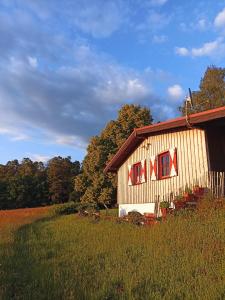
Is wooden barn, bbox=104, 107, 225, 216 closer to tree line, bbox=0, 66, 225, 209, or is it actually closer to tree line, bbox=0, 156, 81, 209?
tree line, bbox=0, 66, 225, 209

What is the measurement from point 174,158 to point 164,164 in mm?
1495

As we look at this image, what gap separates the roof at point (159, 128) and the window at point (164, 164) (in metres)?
1.17

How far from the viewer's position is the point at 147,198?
2134cm

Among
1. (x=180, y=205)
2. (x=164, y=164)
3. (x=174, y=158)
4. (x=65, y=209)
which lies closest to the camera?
(x=180, y=205)

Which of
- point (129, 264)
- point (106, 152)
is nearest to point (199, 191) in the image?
point (129, 264)

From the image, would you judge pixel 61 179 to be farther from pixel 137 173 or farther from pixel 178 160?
pixel 178 160

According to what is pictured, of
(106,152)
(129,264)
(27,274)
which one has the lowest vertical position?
(27,274)

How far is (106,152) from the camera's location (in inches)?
1649

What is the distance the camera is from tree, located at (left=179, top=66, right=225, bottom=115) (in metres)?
38.6

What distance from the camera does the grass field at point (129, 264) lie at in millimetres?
7219

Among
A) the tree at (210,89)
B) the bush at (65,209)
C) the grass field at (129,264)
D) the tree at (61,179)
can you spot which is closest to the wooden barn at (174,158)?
the grass field at (129,264)

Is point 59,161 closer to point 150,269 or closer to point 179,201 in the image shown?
point 179,201

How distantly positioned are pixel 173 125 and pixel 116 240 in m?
7.04

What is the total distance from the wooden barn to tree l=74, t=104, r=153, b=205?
1611 cm
